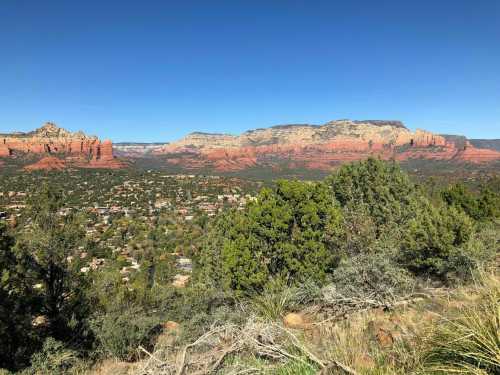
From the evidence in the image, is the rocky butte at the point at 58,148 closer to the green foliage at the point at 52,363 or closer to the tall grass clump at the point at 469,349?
the green foliage at the point at 52,363

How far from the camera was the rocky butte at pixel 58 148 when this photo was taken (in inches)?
5197

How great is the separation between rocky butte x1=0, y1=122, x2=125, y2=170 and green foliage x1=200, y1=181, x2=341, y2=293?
126 metres

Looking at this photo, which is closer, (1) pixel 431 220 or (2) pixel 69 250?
(2) pixel 69 250

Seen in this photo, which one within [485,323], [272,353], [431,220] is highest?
[485,323]

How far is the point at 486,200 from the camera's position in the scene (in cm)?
2736

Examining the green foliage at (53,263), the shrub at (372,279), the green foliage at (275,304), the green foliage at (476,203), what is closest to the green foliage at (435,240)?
the shrub at (372,279)

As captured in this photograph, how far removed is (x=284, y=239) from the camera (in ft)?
46.2

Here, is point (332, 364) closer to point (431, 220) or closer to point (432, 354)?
point (432, 354)

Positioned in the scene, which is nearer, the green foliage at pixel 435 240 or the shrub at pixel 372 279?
the shrub at pixel 372 279

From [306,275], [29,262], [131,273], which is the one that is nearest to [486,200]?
[306,275]

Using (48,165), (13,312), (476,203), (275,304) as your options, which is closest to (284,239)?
(275,304)

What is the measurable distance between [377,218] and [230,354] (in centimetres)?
1782

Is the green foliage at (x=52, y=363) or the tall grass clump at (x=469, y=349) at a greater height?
the tall grass clump at (x=469, y=349)

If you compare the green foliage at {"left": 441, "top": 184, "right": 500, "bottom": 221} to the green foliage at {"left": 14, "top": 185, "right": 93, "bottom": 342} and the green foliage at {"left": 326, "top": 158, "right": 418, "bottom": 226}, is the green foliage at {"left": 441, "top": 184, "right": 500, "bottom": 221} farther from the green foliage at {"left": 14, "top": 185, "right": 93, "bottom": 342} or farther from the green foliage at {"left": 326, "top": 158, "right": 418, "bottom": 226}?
the green foliage at {"left": 14, "top": 185, "right": 93, "bottom": 342}
